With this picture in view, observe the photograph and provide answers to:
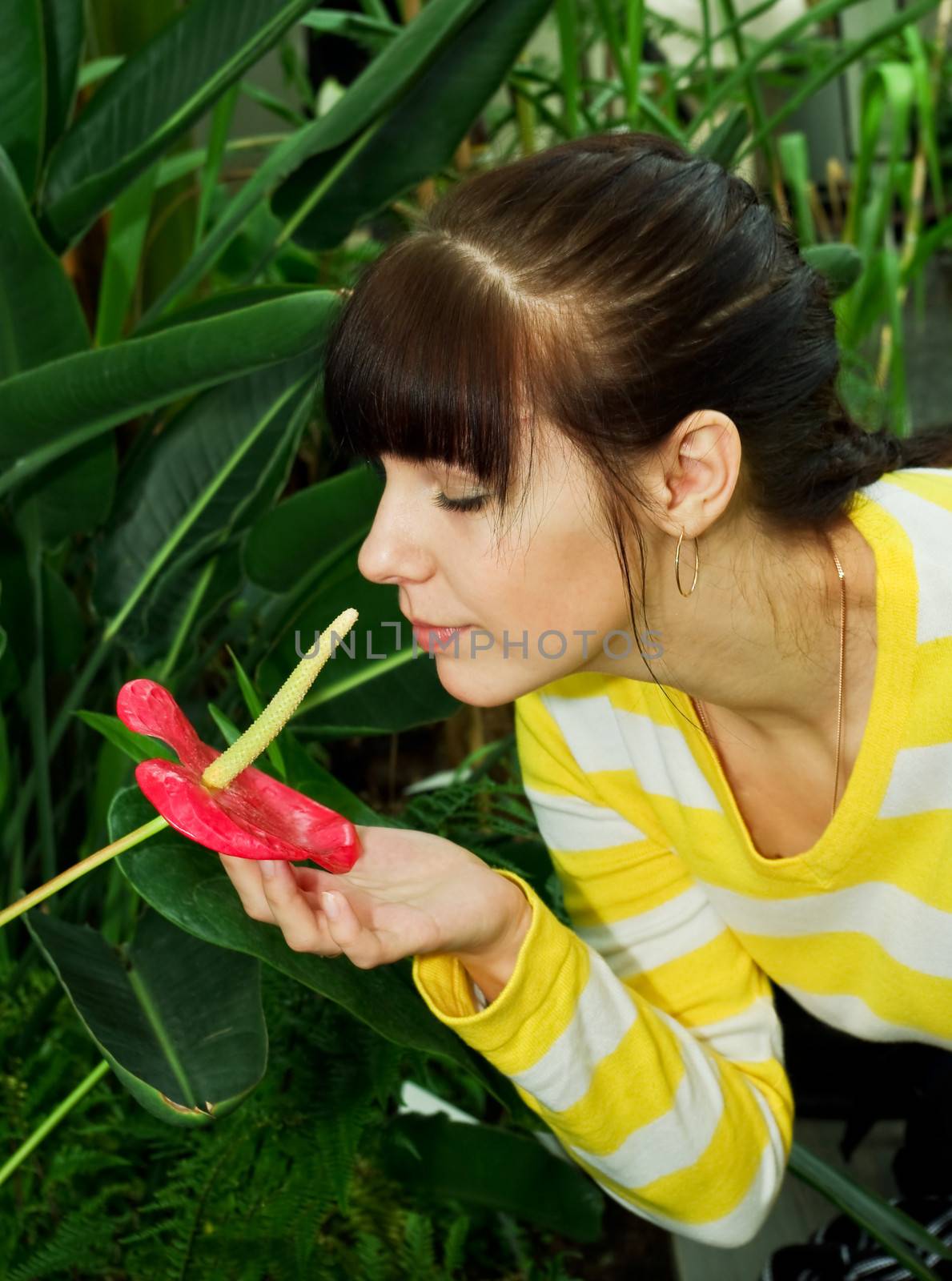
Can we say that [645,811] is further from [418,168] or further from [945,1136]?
[418,168]

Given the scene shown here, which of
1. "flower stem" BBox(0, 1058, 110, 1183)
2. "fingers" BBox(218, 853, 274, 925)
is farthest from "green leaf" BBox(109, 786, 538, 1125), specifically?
"flower stem" BBox(0, 1058, 110, 1183)

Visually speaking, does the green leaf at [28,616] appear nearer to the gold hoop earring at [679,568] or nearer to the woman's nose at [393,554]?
the woman's nose at [393,554]

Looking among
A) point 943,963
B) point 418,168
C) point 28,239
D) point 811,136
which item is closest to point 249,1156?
point 943,963

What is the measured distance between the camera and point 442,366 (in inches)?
20.7

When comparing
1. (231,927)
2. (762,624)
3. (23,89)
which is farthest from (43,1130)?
(23,89)

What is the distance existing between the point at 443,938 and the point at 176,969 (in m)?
0.16

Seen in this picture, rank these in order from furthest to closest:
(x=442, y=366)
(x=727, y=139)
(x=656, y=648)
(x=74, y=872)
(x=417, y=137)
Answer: (x=727, y=139) < (x=417, y=137) < (x=656, y=648) < (x=442, y=366) < (x=74, y=872)

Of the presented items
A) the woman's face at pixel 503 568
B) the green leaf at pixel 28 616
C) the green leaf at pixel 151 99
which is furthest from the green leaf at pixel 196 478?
the woman's face at pixel 503 568

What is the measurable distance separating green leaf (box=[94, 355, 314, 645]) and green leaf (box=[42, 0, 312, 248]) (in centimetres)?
13

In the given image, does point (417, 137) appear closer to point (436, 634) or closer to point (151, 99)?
point (151, 99)

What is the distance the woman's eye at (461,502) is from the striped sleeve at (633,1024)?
0.58 ft

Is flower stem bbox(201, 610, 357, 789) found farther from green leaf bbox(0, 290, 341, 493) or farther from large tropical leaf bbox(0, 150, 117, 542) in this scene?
large tropical leaf bbox(0, 150, 117, 542)

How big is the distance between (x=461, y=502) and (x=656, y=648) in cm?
15

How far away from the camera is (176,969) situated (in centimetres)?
62
